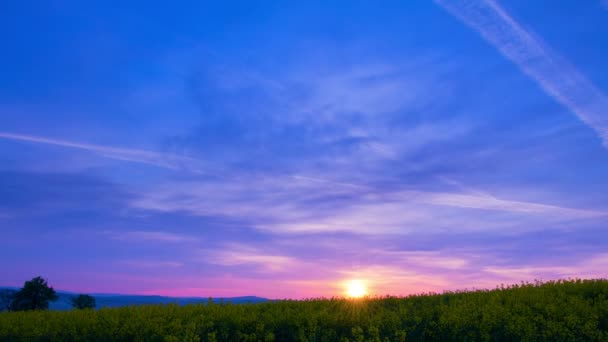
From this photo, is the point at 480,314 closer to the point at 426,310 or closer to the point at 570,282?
the point at 426,310

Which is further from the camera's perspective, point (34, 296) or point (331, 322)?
point (34, 296)

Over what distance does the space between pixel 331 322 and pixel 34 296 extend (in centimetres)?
2754

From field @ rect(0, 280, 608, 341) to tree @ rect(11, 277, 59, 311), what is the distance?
20.4 m

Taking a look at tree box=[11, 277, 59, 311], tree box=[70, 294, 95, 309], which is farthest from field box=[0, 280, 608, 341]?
tree box=[70, 294, 95, 309]

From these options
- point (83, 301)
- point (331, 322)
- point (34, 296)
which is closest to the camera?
point (331, 322)

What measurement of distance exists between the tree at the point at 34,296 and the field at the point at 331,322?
20.4m

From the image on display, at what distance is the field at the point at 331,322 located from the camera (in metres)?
10.6

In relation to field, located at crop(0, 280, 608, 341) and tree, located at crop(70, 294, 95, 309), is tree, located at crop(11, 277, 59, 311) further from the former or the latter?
field, located at crop(0, 280, 608, 341)

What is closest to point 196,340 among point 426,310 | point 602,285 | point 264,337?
point 264,337

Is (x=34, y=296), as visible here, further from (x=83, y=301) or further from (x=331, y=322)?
(x=331, y=322)

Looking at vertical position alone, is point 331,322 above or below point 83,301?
above

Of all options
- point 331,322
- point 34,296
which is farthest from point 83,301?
point 331,322

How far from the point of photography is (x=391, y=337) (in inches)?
412

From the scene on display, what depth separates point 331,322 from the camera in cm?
1093
